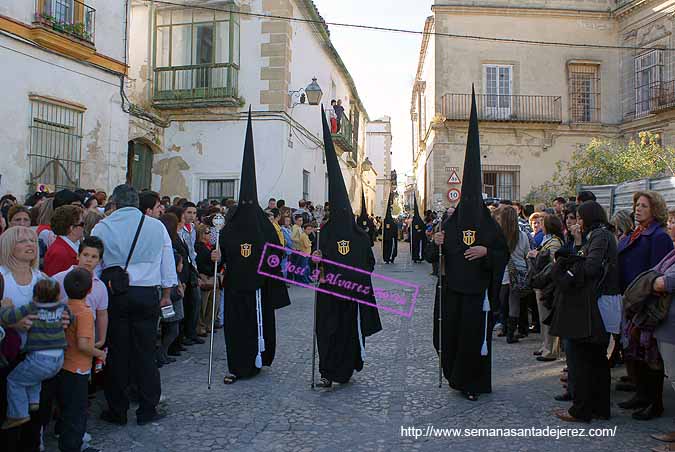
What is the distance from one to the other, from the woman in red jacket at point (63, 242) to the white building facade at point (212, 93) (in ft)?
37.3

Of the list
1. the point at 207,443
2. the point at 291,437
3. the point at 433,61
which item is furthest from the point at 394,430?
the point at 433,61

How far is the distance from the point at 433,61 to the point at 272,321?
2020 cm

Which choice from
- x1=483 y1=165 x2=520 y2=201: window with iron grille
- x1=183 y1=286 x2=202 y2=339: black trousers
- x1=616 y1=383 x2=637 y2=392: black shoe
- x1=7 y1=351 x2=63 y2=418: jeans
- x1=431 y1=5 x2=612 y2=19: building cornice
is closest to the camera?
x1=7 y1=351 x2=63 y2=418: jeans

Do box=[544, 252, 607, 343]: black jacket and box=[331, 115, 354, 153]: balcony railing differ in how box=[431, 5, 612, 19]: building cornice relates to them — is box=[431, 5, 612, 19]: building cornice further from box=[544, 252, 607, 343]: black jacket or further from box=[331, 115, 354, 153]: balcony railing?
box=[544, 252, 607, 343]: black jacket

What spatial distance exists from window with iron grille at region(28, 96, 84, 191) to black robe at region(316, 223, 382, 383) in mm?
7360

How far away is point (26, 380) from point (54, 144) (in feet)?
29.3

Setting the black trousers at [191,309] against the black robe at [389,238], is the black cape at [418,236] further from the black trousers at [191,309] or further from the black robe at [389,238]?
the black trousers at [191,309]

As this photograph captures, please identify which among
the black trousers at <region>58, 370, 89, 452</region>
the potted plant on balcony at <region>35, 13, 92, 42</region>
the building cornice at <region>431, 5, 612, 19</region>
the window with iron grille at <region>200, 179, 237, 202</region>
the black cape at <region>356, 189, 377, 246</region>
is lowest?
the black trousers at <region>58, 370, 89, 452</region>

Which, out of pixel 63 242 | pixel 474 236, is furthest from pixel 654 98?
pixel 63 242

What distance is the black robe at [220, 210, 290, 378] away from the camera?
20.0 feet

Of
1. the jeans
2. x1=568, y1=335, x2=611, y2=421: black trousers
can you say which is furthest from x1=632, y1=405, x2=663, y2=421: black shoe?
the jeans

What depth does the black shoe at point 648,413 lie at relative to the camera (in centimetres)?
483

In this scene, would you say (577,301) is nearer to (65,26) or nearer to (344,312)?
(344,312)

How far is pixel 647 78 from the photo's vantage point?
2259 cm
